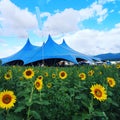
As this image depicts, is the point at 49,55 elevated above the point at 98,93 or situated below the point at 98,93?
above

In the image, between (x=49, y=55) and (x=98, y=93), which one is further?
→ (x=49, y=55)

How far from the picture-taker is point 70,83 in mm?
5957

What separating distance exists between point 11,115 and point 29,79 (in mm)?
1964

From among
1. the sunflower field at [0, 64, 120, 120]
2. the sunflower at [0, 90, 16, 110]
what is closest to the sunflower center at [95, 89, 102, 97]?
the sunflower field at [0, 64, 120, 120]

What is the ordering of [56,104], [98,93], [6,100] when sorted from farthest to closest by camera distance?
[56,104] → [98,93] → [6,100]

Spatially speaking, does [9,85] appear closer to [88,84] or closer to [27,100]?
[88,84]

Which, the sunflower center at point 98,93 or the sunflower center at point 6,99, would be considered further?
the sunflower center at point 98,93

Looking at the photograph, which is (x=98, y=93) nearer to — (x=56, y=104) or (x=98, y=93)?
(x=98, y=93)

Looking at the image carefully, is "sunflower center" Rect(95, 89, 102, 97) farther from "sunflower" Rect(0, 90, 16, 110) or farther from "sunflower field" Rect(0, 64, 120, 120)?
"sunflower" Rect(0, 90, 16, 110)

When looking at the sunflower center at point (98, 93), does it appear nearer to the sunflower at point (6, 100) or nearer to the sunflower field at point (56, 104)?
the sunflower field at point (56, 104)

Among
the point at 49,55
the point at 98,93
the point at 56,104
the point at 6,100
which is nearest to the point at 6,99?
the point at 6,100

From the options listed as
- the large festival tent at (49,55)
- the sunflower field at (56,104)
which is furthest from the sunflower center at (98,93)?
the large festival tent at (49,55)

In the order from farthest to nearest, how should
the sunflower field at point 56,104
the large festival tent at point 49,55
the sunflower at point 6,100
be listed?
the large festival tent at point 49,55, the sunflower field at point 56,104, the sunflower at point 6,100

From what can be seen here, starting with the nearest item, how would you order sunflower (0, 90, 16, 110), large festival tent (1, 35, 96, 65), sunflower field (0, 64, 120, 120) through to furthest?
1. sunflower (0, 90, 16, 110)
2. sunflower field (0, 64, 120, 120)
3. large festival tent (1, 35, 96, 65)
